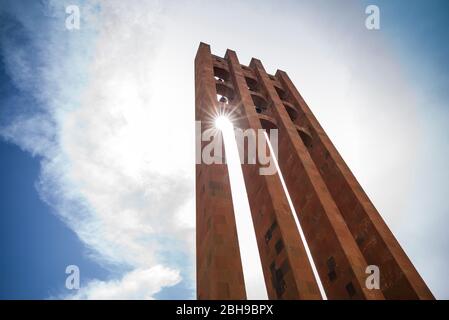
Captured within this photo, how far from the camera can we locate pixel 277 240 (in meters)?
7.76

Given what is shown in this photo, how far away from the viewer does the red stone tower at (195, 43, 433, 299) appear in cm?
673

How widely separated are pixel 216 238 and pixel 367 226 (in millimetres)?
6151

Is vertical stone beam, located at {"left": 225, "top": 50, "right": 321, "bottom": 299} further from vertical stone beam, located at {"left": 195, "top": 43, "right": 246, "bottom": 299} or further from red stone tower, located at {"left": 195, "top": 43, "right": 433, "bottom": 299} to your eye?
vertical stone beam, located at {"left": 195, "top": 43, "right": 246, "bottom": 299}

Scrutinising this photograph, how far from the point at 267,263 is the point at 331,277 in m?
2.04

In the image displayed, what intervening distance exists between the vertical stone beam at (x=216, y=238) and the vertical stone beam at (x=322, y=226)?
332 cm

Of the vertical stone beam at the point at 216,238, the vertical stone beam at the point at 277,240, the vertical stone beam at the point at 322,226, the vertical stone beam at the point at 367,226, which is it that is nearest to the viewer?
the vertical stone beam at the point at 216,238

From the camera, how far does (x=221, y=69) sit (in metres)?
16.0

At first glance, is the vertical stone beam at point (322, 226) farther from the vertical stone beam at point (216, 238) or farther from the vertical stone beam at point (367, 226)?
the vertical stone beam at point (216, 238)

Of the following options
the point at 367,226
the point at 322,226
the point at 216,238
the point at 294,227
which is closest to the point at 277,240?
the point at 294,227

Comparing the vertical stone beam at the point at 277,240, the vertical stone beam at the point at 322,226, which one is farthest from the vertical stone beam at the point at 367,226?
the vertical stone beam at the point at 277,240

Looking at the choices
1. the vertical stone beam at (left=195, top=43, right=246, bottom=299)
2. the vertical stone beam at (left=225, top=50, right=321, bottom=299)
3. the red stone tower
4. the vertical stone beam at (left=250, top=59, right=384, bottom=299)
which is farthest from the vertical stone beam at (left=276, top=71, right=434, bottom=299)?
the vertical stone beam at (left=195, top=43, right=246, bottom=299)

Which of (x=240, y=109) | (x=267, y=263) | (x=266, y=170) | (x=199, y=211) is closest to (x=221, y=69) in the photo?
(x=240, y=109)

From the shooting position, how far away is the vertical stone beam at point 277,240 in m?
6.69
